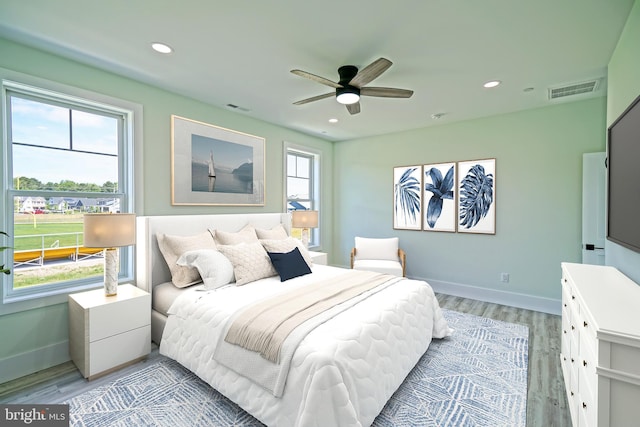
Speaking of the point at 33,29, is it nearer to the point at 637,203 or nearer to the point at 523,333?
the point at 637,203

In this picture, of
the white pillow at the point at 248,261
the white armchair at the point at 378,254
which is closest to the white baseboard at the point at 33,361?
the white pillow at the point at 248,261

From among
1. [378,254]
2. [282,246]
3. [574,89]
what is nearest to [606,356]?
[282,246]

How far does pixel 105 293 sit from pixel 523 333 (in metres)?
4.15

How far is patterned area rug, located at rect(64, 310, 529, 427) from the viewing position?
5.98 ft

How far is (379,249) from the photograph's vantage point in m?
4.64

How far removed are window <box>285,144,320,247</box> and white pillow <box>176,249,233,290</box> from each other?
210 centimetres

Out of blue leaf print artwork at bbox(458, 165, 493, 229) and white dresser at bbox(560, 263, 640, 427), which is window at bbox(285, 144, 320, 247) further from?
white dresser at bbox(560, 263, 640, 427)

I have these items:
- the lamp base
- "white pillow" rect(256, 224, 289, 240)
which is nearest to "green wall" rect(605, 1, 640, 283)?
"white pillow" rect(256, 224, 289, 240)

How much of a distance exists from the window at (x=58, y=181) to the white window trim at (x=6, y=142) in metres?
0.02

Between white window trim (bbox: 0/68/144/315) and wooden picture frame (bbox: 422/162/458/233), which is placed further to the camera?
wooden picture frame (bbox: 422/162/458/233)

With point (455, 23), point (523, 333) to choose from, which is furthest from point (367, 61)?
point (523, 333)

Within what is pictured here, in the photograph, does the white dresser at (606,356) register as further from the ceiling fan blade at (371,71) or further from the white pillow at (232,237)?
the white pillow at (232,237)

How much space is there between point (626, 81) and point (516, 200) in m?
2.05

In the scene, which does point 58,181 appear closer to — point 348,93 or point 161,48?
point 161,48
